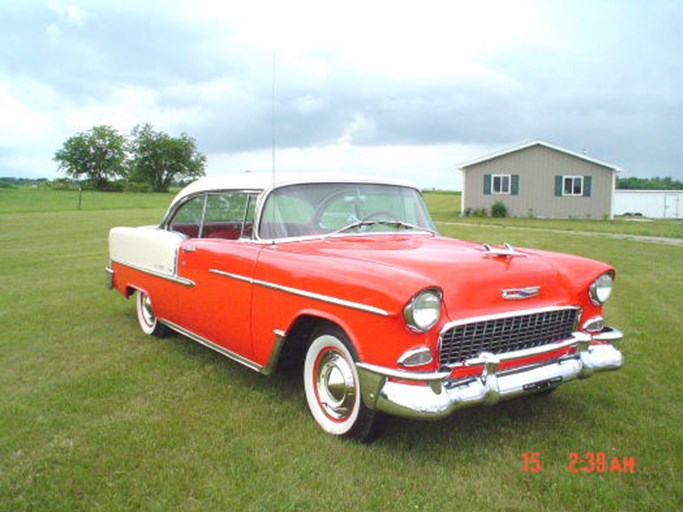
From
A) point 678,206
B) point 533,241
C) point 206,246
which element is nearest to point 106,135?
point 678,206

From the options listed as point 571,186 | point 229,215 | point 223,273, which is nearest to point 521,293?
point 223,273

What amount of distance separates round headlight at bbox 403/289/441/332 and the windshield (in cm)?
137

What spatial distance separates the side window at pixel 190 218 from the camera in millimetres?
5156

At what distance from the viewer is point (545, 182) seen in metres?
27.0

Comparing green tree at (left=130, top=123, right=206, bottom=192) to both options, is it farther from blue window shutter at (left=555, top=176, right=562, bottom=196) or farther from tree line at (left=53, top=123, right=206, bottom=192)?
blue window shutter at (left=555, top=176, right=562, bottom=196)

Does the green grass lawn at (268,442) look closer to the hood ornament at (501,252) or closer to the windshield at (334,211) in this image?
the hood ornament at (501,252)

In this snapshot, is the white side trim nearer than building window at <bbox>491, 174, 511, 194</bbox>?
Yes

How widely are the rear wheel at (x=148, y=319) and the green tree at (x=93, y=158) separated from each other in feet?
252

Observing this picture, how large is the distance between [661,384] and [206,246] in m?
3.60

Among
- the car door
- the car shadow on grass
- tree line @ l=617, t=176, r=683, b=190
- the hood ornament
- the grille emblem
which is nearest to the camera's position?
the grille emblem

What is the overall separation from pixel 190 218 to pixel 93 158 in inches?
3184

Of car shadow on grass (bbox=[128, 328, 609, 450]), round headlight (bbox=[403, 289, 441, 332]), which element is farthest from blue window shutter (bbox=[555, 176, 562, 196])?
round headlight (bbox=[403, 289, 441, 332])

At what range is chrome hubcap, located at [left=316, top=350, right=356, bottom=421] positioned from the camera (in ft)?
10.8
